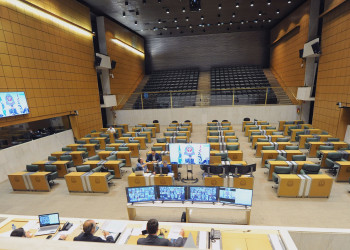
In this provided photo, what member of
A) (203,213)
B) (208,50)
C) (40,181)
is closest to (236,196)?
(203,213)

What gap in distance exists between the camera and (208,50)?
24.7 metres

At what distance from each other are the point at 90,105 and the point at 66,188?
8583 millimetres

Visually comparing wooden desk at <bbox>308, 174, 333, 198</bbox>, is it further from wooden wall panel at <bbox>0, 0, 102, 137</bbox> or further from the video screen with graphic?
wooden wall panel at <bbox>0, 0, 102, 137</bbox>

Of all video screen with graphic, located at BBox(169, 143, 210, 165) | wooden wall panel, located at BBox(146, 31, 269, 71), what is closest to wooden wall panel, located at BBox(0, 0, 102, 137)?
video screen with graphic, located at BBox(169, 143, 210, 165)

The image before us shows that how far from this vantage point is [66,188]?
7.58m

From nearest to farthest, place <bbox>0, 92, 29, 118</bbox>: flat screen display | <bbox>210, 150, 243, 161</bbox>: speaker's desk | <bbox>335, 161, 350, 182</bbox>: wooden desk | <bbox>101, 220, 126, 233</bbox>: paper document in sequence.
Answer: <bbox>101, 220, 126, 233</bbox>: paper document
<bbox>335, 161, 350, 182</bbox>: wooden desk
<bbox>210, 150, 243, 161</bbox>: speaker's desk
<bbox>0, 92, 29, 118</bbox>: flat screen display

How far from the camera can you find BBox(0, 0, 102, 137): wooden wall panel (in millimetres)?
9219

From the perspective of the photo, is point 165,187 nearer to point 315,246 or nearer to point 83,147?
point 315,246

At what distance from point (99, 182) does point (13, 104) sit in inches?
234

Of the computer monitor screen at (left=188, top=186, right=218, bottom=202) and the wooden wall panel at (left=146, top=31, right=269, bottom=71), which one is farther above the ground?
the wooden wall panel at (left=146, top=31, right=269, bottom=71)

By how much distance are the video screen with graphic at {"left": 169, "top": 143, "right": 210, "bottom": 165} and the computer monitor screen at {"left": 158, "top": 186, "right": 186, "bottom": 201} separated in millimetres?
2519

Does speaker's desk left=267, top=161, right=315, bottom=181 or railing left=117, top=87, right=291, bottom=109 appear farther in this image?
railing left=117, top=87, right=291, bottom=109

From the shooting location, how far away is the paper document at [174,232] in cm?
360

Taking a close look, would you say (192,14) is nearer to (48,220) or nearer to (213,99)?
(213,99)
